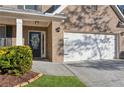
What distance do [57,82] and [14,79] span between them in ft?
6.31

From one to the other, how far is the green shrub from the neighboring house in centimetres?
496

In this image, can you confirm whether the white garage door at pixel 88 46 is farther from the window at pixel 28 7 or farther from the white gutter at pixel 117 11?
the window at pixel 28 7

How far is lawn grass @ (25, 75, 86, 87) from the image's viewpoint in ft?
37.2

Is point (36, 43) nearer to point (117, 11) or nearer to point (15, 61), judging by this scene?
point (117, 11)

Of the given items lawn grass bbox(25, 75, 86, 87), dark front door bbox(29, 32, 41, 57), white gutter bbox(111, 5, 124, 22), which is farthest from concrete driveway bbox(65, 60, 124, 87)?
white gutter bbox(111, 5, 124, 22)

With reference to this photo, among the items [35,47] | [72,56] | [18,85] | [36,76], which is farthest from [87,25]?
[18,85]

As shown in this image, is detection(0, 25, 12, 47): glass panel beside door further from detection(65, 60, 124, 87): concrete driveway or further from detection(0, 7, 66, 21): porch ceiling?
detection(65, 60, 124, 87): concrete driveway

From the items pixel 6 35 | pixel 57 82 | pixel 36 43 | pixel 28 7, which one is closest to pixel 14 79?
pixel 57 82

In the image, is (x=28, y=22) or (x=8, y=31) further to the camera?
(x=8, y=31)

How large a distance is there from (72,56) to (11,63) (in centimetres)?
837

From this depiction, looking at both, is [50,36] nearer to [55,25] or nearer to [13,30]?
[55,25]

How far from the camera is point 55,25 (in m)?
19.2

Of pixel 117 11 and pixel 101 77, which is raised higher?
pixel 117 11

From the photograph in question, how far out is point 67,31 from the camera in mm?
20250
